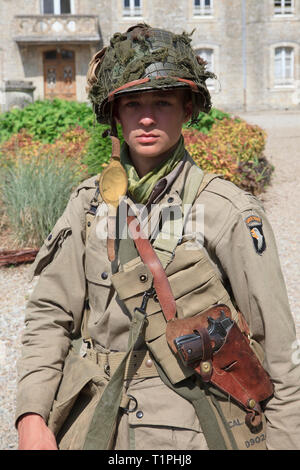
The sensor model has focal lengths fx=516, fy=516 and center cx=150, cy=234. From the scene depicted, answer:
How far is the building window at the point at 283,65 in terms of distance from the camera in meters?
26.6

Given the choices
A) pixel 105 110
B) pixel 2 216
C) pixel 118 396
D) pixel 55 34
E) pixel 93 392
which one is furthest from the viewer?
pixel 55 34

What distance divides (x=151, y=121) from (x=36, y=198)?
4.45 metres

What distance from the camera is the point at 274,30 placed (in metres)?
26.2

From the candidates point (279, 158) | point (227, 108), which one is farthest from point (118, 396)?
point (227, 108)

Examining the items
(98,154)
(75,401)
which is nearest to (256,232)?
(75,401)

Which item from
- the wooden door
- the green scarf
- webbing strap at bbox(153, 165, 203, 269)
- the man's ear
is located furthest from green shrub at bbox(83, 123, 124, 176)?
the wooden door

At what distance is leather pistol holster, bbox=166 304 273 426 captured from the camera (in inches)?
64.0

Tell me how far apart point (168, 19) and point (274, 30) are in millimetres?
5418

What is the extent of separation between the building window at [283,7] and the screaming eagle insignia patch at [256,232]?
27.4m

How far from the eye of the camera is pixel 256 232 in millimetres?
1696

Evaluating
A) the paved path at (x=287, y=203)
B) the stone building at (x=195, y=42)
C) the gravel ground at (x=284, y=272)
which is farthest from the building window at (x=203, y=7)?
the gravel ground at (x=284, y=272)

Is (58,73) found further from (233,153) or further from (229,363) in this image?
(229,363)

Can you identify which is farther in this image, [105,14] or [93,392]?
[105,14]

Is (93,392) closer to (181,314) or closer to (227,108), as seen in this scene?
(181,314)
